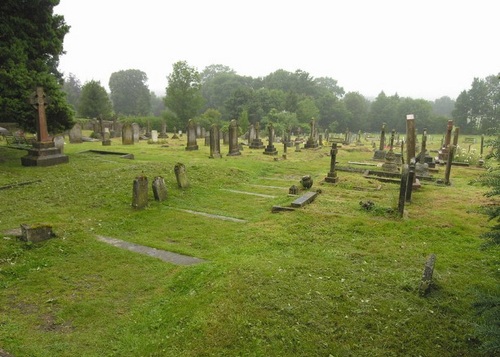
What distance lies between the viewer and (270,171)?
17.9 metres

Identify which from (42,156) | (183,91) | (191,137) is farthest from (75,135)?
(183,91)

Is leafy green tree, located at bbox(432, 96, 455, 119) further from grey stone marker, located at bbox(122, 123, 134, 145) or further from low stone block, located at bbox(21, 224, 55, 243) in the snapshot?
low stone block, located at bbox(21, 224, 55, 243)

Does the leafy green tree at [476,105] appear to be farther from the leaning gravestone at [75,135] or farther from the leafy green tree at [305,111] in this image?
the leaning gravestone at [75,135]

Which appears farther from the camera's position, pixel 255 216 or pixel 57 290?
pixel 255 216

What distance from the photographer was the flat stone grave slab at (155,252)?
7070mm

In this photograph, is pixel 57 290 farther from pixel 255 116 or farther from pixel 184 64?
pixel 255 116

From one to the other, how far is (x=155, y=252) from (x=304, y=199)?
17.1 ft

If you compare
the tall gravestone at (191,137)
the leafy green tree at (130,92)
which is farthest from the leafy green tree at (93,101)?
the leafy green tree at (130,92)

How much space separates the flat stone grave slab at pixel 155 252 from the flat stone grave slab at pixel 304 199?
4196 millimetres

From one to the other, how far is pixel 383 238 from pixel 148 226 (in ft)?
19.5

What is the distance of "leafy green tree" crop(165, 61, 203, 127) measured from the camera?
46.5 meters

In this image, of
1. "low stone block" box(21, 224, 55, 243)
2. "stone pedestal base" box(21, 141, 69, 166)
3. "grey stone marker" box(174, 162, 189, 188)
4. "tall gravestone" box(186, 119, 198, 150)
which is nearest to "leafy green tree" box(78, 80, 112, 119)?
"tall gravestone" box(186, 119, 198, 150)

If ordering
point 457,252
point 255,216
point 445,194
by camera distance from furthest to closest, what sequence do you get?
point 445,194, point 255,216, point 457,252

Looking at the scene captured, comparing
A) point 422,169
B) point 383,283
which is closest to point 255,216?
point 383,283
